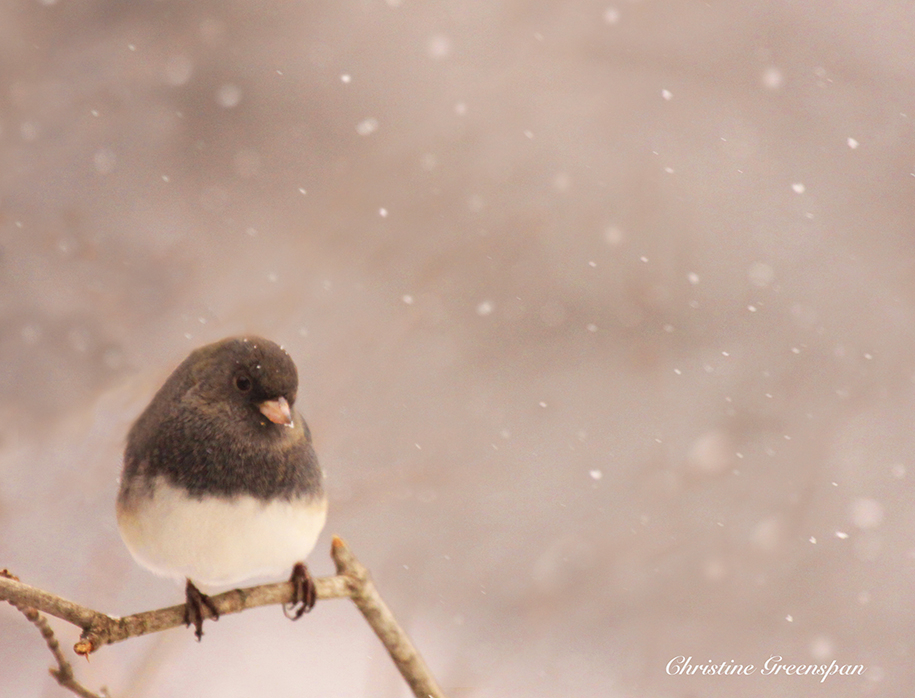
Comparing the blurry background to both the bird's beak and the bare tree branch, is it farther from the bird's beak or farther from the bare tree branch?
the bird's beak

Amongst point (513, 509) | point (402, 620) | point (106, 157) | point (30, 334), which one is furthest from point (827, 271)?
point (30, 334)

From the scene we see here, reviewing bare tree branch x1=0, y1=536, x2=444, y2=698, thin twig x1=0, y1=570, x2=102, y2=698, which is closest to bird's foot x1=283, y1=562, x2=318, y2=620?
bare tree branch x1=0, y1=536, x2=444, y2=698

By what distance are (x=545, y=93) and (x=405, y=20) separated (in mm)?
354

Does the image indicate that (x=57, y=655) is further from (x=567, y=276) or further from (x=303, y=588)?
(x=567, y=276)

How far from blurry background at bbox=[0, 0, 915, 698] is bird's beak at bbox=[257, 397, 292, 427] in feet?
3.40

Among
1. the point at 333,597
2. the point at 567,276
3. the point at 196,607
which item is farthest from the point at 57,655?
the point at 567,276

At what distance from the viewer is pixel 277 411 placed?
626 mm

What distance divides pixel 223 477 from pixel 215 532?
1.7 inches

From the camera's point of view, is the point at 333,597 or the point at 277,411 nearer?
the point at 277,411

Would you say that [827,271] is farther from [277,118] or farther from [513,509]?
[277,118]

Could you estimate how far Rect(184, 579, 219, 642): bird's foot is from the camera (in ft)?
2.33

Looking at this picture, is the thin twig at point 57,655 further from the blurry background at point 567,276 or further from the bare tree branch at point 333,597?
the blurry background at point 567,276

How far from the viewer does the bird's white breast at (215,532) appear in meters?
0.67

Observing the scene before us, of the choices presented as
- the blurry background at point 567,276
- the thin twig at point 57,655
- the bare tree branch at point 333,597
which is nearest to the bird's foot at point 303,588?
the bare tree branch at point 333,597
